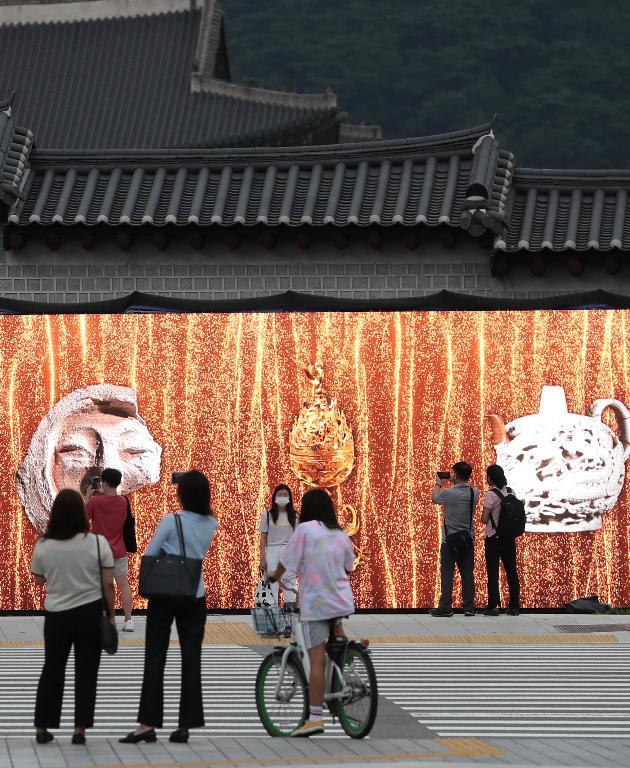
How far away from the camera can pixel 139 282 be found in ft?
67.8

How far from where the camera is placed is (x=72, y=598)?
35.2 ft

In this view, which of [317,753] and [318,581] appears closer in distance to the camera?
[317,753]

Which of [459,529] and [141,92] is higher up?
[141,92]

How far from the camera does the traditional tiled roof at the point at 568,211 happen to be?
20094 mm

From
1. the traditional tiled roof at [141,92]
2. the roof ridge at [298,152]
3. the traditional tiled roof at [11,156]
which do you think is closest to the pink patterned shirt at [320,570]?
the traditional tiled roof at [11,156]

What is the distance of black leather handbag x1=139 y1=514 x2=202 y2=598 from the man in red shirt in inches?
265

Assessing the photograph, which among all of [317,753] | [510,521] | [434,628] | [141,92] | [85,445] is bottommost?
[317,753]

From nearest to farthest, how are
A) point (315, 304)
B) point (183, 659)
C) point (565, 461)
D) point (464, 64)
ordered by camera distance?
point (183, 659)
point (565, 461)
point (315, 304)
point (464, 64)

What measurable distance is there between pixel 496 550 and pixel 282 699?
8.47m

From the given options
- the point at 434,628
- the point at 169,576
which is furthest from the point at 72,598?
the point at 434,628

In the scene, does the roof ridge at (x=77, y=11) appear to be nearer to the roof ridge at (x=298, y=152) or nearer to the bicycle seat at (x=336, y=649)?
the roof ridge at (x=298, y=152)

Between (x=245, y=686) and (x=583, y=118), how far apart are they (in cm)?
6052

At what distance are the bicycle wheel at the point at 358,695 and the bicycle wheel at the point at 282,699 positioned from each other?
26cm

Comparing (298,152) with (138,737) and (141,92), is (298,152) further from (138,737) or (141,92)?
(141,92)
